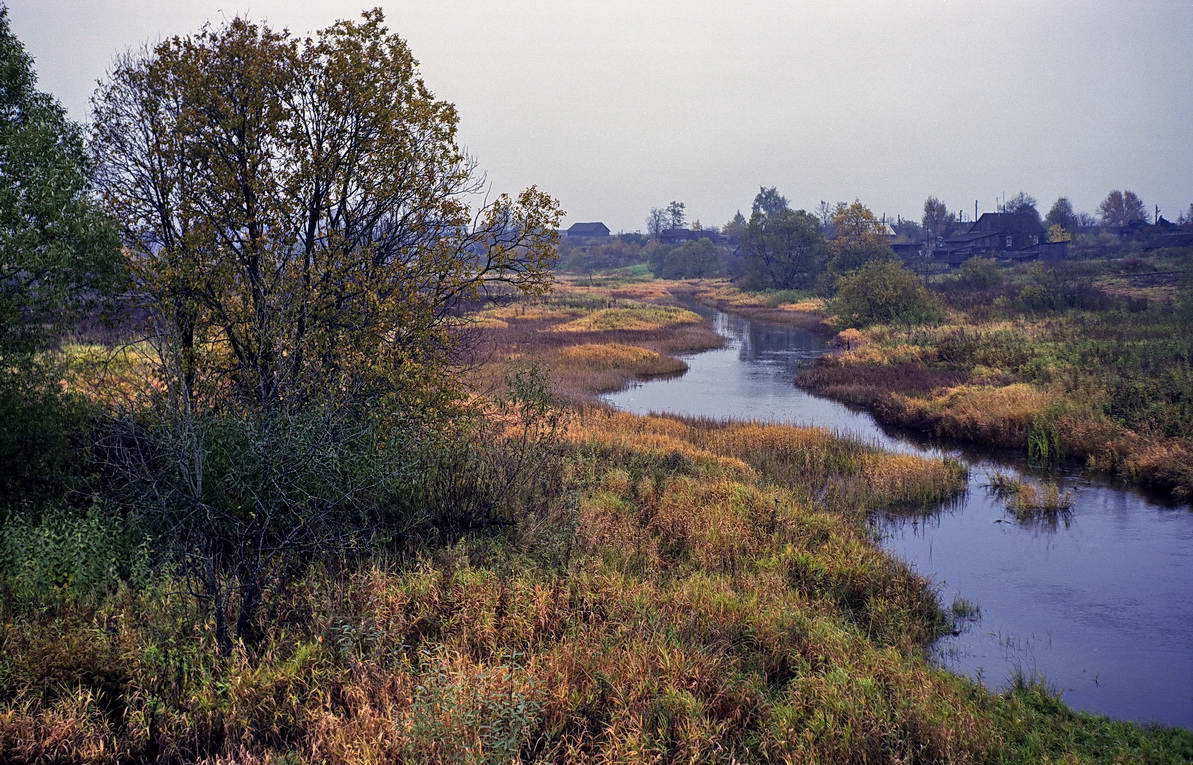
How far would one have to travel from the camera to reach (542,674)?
6.79m

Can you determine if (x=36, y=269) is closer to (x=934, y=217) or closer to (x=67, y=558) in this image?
(x=67, y=558)

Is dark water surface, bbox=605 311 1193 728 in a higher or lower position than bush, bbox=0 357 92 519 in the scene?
lower

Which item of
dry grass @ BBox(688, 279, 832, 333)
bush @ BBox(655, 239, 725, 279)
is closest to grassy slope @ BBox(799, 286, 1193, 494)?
dry grass @ BBox(688, 279, 832, 333)

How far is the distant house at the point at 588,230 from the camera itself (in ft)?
573

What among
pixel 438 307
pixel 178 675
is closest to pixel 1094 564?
pixel 438 307

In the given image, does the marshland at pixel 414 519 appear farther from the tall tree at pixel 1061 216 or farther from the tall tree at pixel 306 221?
the tall tree at pixel 1061 216

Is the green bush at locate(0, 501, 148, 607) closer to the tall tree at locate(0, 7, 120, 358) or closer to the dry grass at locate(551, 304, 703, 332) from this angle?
the tall tree at locate(0, 7, 120, 358)

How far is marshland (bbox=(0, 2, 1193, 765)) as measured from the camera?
6.38 meters

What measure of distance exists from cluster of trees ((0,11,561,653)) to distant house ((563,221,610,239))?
16194 cm

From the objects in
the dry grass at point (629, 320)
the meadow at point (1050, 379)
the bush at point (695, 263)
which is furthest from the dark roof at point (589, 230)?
the meadow at point (1050, 379)

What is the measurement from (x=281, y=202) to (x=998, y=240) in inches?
3522

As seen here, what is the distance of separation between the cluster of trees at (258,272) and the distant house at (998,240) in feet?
266

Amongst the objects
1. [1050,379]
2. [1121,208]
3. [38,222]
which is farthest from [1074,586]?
[1121,208]

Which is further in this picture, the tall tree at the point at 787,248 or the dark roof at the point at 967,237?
the dark roof at the point at 967,237
